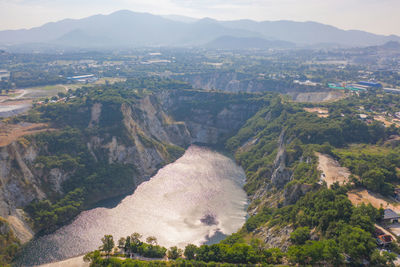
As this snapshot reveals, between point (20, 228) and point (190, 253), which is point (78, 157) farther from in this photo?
point (190, 253)

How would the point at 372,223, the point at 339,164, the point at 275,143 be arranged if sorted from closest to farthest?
the point at 372,223, the point at 339,164, the point at 275,143

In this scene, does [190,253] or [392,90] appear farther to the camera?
[392,90]

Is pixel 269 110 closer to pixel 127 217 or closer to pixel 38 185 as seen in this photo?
pixel 127 217

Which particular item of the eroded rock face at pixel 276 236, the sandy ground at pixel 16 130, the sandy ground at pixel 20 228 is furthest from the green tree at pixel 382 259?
the sandy ground at pixel 16 130

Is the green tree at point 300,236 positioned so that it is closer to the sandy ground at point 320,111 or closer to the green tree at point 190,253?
the green tree at point 190,253

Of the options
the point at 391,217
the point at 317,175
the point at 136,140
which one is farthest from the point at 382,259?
the point at 136,140

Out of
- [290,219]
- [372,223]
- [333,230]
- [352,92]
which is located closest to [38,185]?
[290,219]
